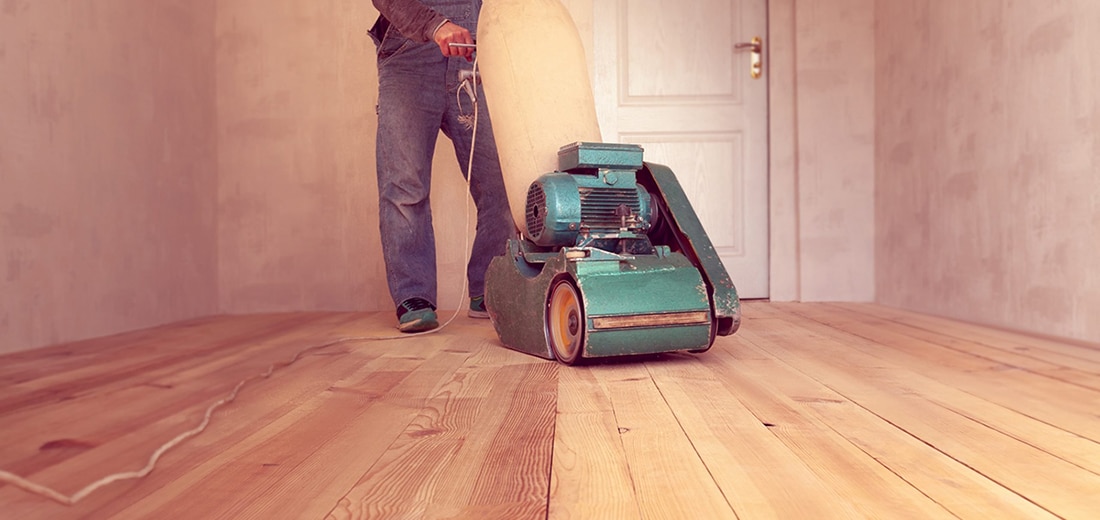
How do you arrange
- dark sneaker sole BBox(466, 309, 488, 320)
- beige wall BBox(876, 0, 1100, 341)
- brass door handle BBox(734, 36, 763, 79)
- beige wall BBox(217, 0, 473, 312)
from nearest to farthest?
1. beige wall BBox(876, 0, 1100, 341)
2. dark sneaker sole BBox(466, 309, 488, 320)
3. beige wall BBox(217, 0, 473, 312)
4. brass door handle BBox(734, 36, 763, 79)

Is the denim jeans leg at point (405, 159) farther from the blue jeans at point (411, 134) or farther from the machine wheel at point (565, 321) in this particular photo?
the machine wheel at point (565, 321)

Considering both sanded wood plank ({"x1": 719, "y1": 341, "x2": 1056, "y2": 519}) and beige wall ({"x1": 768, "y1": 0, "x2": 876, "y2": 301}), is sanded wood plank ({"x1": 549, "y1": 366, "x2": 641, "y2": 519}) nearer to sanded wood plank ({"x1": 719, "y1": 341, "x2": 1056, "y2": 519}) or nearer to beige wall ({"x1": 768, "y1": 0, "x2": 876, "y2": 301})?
sanded wood plank ({"x1": 719, "y1": 341, "x2": 1056, "y2": 519})

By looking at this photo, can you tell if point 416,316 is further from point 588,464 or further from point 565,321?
point 588,464

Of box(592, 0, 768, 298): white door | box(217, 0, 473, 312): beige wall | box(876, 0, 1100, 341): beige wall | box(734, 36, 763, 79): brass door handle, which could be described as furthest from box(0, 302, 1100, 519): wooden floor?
box(734, 36, 763, 79): brass door handle

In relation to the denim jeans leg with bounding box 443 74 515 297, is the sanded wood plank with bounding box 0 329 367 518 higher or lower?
lower

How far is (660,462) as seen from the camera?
1.01 metres

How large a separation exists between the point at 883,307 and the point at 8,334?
2.86m

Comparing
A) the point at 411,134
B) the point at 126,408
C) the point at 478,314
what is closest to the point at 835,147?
the point at 478,314

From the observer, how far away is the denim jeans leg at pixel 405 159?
99.8 inches

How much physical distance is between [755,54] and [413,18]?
1.72 m

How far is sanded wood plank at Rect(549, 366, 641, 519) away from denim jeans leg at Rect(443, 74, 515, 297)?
51.7 inches

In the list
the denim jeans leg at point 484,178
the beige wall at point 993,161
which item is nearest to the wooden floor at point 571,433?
the beige wall at point 993,161

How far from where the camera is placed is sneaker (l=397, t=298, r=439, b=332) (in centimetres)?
246

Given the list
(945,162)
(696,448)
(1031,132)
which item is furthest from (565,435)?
(945,162)
